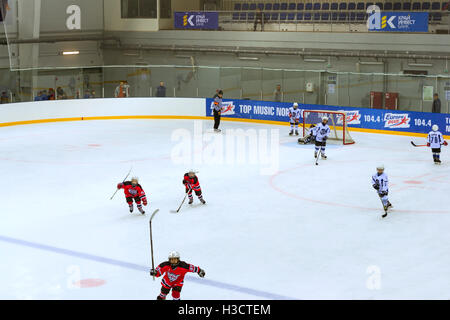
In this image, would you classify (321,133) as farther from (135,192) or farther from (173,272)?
(173,272)

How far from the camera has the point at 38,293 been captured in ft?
34.1

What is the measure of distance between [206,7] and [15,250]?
2853cm

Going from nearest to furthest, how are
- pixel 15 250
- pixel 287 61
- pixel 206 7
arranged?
pixel 15 250
pixel 287 61
pixel 206 7

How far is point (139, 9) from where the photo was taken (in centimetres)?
3878

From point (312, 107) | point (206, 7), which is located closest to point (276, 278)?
point (312, 107)

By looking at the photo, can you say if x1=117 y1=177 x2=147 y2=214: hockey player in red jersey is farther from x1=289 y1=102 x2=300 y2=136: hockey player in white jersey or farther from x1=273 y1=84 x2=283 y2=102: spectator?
x1=273 y1=84 x2=283 y2=102: spectator

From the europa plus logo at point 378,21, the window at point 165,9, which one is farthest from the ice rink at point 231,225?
the window at point 165,9

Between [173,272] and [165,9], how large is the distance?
3082cm

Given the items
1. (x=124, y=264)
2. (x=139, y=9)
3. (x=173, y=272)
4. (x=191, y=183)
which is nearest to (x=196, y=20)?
(x=139, y=9)

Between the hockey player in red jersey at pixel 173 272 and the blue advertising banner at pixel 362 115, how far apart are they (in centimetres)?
1736

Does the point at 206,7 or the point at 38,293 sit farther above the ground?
the point at 206,7

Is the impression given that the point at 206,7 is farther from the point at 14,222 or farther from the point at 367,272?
the point at 367,272

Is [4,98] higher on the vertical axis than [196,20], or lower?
lower

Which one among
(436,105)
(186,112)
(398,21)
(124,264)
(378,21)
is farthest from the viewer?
(378,21)
